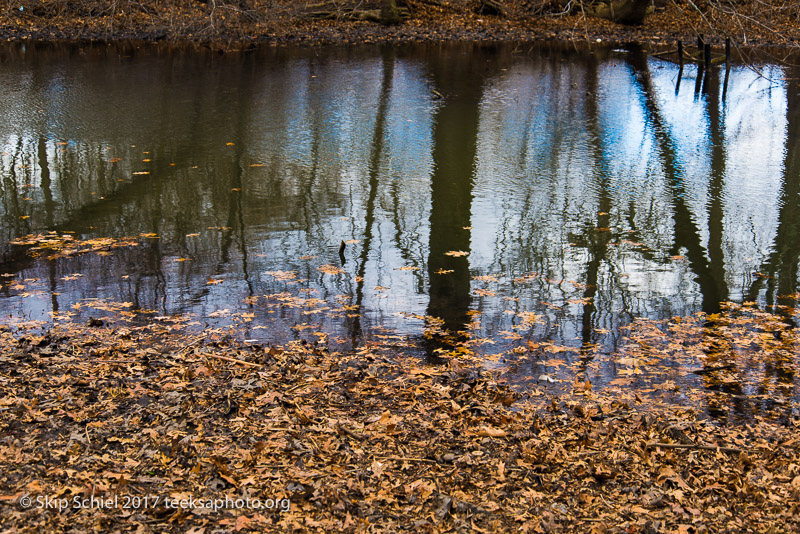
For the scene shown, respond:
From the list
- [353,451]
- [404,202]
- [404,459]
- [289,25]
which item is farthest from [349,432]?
[289,25]

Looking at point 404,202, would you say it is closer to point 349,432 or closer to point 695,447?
point 349,432

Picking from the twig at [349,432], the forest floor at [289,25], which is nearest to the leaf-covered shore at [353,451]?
the twig at [349,432]

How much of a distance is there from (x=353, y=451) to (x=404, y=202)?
17.6ft

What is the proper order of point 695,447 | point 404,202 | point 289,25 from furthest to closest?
point 289,25
point 404,202
point 695,447

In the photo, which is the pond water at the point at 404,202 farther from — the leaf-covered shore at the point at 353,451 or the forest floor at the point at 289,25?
the forest floor at the point at 289,25

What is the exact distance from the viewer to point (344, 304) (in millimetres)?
6555

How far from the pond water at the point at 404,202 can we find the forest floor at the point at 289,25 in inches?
323

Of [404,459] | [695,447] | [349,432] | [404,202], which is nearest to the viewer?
[404,459]

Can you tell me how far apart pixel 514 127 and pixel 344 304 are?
749 cm

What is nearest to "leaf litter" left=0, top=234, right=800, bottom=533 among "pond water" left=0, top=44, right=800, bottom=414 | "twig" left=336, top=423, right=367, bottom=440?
"twig" left=336, top=423, right=367, bottom=440

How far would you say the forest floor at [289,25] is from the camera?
972 inches

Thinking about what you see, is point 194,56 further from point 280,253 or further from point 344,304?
point 344,304

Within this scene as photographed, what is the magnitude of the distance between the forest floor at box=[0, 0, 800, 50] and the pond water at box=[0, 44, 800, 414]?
8.21 m

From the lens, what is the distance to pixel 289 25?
25859mm
